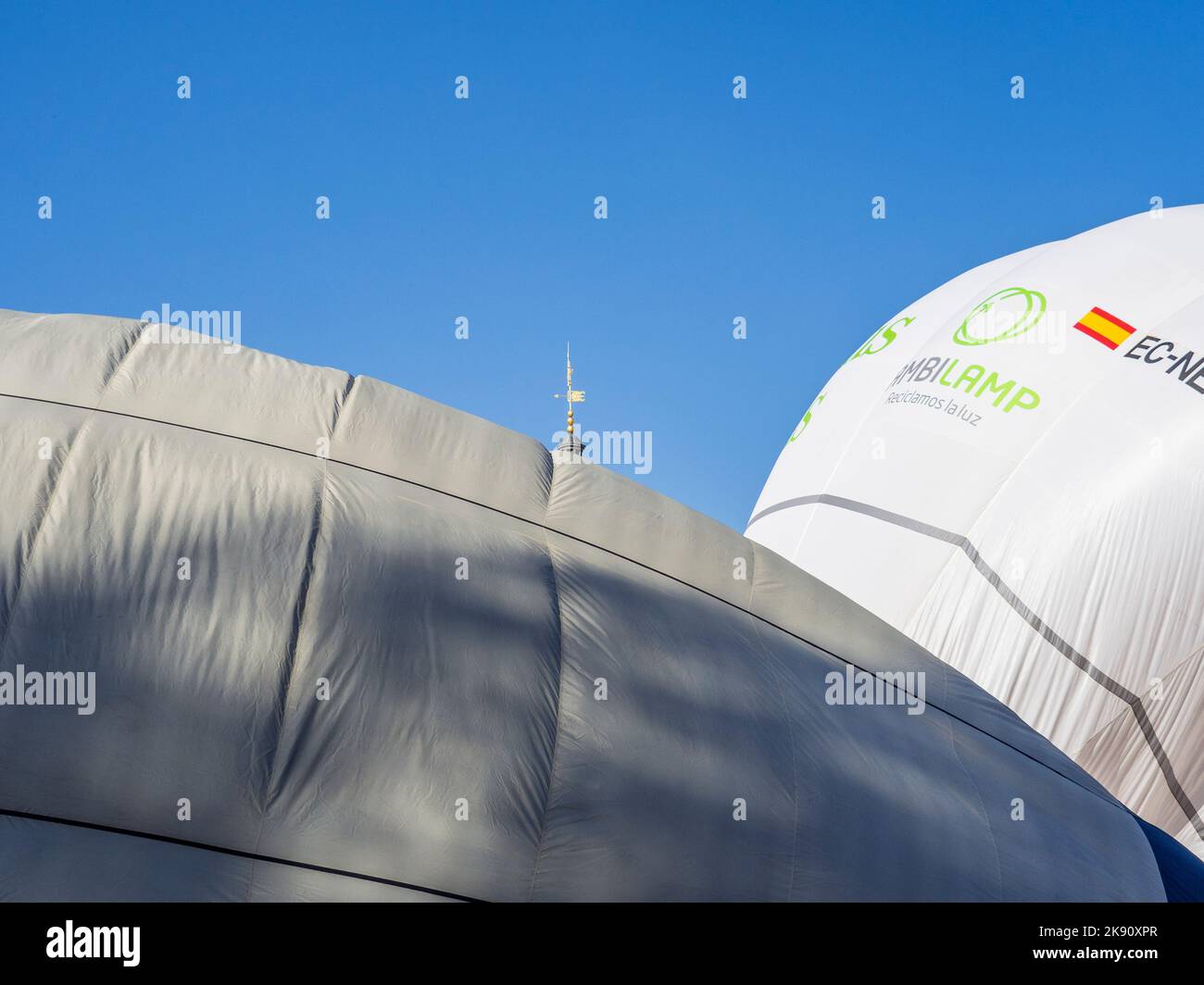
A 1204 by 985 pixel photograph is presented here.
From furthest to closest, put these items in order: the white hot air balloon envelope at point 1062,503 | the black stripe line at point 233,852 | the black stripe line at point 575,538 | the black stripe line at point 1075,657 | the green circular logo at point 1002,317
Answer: the green circular logo at point 1002,317 → the white hot air balloon envelope at point 1062,503 → the black stripe line at point 1075,657 → the black stripe line at point 575,538 → the black stripe line at point 233,852

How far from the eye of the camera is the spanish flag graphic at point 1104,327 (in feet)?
31.0

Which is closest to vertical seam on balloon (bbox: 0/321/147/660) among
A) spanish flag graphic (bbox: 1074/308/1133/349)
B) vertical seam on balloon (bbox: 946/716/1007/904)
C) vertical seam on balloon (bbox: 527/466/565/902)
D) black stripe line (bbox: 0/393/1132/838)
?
black stripe line (bbox: 0/393/1132/838)

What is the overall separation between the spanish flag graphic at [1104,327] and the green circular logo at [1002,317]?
435 millimetres

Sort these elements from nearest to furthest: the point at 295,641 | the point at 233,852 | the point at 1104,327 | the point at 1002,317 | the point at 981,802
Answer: the point at 233,852 < the point at 295,641 < the point at 981,802 < the point at 1104,327 < the point at 1002,317

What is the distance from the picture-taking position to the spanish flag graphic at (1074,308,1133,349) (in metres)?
9.44

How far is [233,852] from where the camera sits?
148 inches

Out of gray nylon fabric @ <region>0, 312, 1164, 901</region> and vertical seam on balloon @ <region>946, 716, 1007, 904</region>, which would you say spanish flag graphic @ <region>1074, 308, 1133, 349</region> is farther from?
vertical seam on balloon @ <region>946, 716, 1007, 904</region>

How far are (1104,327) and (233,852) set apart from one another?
8.38 m

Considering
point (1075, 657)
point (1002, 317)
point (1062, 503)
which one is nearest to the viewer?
point (1075, 657)

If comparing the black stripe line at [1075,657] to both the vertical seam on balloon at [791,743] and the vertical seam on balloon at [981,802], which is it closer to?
the vertical seam on balloon at [981,802]

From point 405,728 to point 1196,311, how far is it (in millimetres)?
7896

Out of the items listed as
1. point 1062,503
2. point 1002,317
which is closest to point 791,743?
point 1062,503

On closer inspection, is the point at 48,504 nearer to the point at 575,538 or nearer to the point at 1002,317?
the point at 575,538

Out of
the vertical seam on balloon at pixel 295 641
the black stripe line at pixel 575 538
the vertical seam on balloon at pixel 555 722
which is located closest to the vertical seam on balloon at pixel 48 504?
the black stripe line at pixel 575 538
